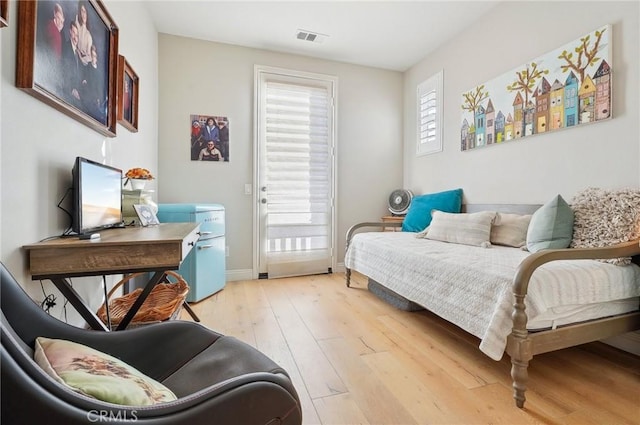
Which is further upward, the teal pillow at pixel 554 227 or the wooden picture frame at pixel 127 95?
the wooden picture frame at pixel 127 95

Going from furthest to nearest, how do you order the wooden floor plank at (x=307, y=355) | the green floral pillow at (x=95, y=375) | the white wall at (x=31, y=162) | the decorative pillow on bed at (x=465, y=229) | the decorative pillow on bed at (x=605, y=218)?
the decorative pillow on bed at (x=465, y=229) < the decorative pillow on bed at (x=605, y=218) < the wooden floor plank at (x=307, y=355) < the white wall at (x=31, y=162) < the green floral pillow at (x=95, y=375)

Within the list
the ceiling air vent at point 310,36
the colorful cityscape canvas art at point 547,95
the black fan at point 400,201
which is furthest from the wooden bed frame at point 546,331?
the ceiling air vent at point 310,36

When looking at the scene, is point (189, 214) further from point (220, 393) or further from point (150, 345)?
point (220, 393)

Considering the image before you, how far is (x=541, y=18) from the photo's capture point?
2338mm

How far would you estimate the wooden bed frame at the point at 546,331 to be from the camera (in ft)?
4.41

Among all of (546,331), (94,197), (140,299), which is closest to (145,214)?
(94,197)

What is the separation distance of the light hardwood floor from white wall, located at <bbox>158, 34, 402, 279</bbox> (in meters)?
1.33

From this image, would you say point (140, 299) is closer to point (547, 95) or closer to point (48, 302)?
point (48, 302)

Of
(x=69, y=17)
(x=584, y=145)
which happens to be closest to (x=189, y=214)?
(x=69, y=17)

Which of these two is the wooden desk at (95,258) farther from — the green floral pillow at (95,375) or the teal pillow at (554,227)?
the teal pillow at (554,227)

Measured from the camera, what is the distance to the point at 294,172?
11.9 ft

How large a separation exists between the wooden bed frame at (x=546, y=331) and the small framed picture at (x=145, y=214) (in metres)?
2.04

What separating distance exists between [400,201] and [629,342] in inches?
93.2

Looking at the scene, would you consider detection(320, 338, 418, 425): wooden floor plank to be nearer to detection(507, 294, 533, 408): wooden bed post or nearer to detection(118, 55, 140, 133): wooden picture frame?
Answer: detection(507, 294, 533, 408): wooden bed post
